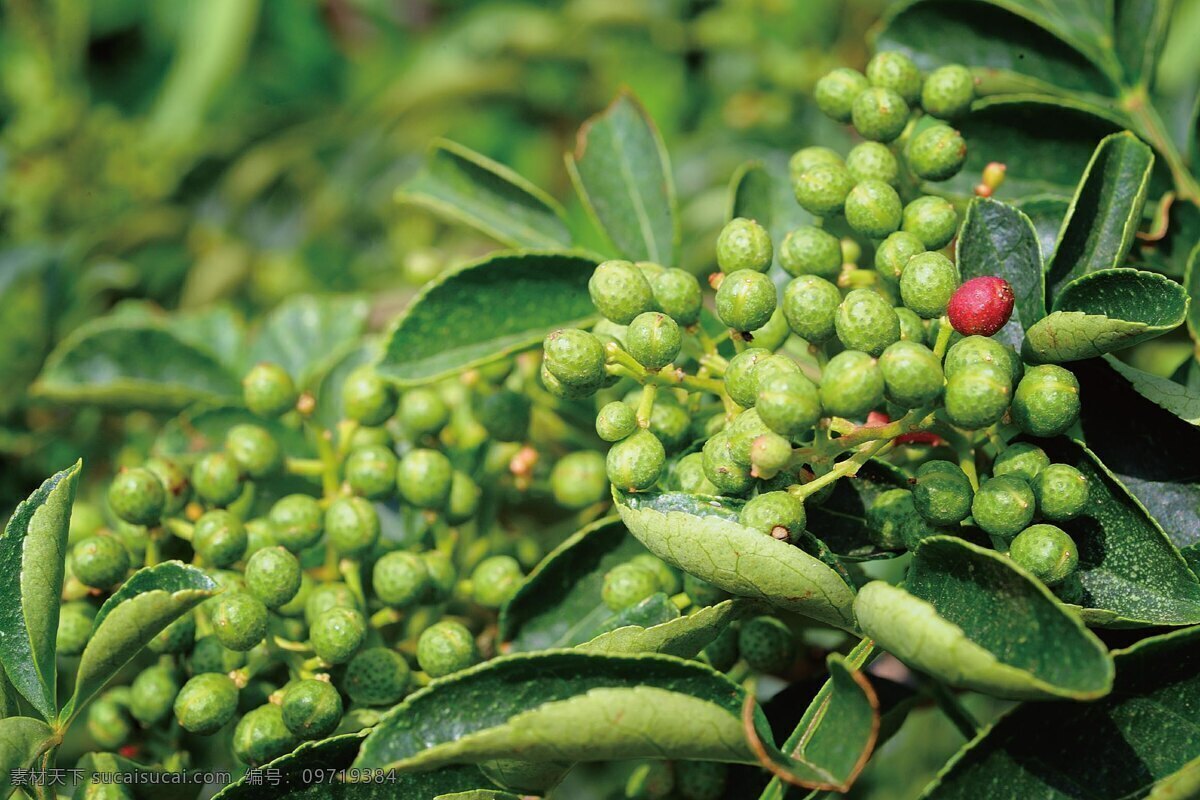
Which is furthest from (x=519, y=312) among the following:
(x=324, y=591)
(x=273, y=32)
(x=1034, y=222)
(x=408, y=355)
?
(x=273, y=32)

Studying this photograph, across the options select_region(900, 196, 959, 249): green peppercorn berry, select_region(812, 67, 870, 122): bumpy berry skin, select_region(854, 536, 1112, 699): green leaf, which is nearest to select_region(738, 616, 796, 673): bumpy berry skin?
select_region(854, 536, 1112, 699): green leaf

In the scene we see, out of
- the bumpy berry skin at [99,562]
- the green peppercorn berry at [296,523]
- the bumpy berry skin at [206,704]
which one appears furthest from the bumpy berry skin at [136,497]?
the bumpy berry skin at [206,704]

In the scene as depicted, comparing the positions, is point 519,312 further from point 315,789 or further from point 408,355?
point 315,789

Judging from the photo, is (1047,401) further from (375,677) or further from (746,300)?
(375,677)

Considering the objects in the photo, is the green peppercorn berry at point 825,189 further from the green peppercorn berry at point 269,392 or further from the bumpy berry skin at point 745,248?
the green peppercorn berry at point 269,392

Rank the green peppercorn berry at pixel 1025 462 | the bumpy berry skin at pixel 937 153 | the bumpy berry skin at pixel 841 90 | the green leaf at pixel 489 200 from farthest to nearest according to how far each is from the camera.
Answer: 1. the green leaf at pixel 489 200
2. the bumpy berry skin at pixel 841 90
3. the bumpy berry skin at pixel 937 153
4. the green peppercorn berry at pixel 1025 462


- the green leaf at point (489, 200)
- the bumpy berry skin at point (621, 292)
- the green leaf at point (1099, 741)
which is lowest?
the green leaf at point (1099, 741)

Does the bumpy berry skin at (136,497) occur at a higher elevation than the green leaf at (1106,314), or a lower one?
lower

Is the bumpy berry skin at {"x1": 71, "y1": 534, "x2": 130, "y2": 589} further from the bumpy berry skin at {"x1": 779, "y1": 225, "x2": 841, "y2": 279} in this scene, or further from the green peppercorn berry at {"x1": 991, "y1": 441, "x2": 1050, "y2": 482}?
the green peppercorn berry at {"x1": 991, "y1": 441, "x2": 1050, "y2": 482}
